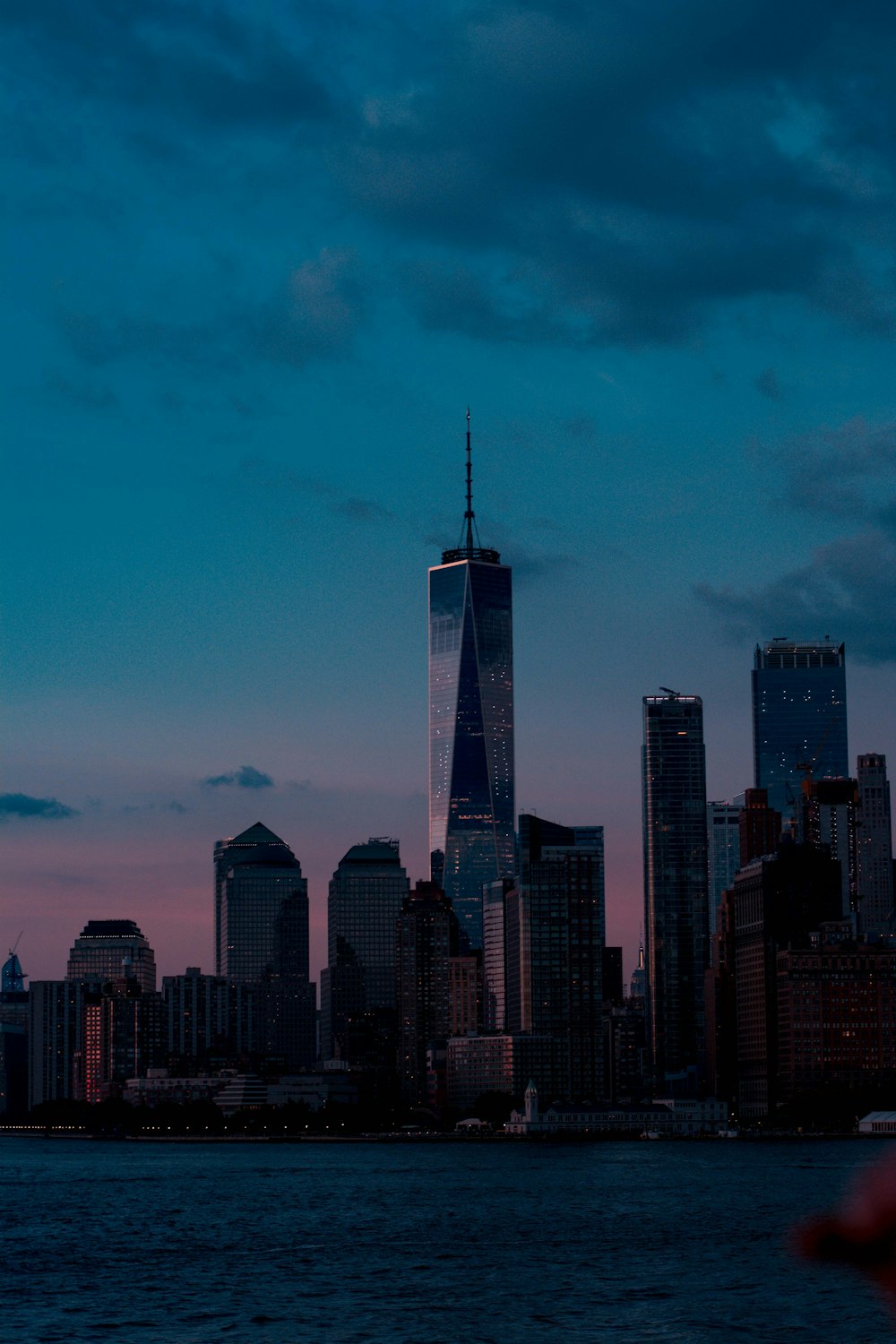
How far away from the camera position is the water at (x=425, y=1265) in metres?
59.7

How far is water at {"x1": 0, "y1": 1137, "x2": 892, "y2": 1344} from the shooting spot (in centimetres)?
5972

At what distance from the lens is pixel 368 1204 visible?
12556 centimetres

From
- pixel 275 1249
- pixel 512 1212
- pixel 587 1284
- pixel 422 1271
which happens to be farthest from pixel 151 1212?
pixel 587 1284

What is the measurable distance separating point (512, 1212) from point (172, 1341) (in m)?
62.3

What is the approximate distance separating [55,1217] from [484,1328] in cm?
6343

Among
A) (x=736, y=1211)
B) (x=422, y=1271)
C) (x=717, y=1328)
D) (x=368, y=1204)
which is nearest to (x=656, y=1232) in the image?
(x=736, y=1211)

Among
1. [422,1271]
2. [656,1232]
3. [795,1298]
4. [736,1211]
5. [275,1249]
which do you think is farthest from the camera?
[736,1211]

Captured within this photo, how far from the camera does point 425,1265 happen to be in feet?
266

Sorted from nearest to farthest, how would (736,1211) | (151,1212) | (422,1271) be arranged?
(422,1271) < (736,1211) < (151,1212)

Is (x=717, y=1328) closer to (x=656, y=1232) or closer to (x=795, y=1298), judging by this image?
(x=795, y=1298)

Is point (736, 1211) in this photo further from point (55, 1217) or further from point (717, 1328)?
point (717, 1328)

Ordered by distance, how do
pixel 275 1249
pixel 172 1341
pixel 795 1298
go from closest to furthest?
pixel 172 1341
pixel 795 1298
pixel 275 1249

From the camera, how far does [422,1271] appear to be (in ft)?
257

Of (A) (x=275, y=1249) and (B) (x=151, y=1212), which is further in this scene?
(B) (x=151, y=1212)
